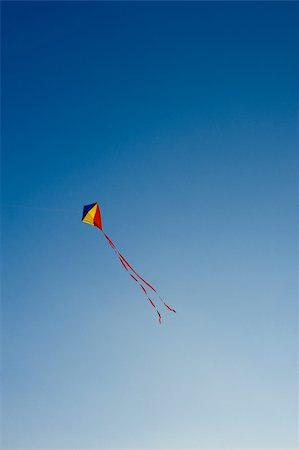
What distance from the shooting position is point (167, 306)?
13531 mm

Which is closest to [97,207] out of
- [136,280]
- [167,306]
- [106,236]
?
[106,236]

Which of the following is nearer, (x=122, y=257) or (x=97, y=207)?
(x=122, y=257)

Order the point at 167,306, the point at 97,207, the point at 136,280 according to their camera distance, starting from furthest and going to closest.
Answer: the point at 97,207, the point at 136,280, the point at 167,306

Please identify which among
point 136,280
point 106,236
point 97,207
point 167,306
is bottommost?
point 167,306

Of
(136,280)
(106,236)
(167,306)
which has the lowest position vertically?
(167,306)

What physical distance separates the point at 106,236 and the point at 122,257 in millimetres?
1042

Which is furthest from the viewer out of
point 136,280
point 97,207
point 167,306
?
point 97,207

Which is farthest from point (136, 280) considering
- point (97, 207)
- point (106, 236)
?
point (97, 207)

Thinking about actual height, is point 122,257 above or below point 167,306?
above

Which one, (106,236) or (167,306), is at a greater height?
(106,236)

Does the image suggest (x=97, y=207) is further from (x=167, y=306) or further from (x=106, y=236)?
(x=167, y=306)

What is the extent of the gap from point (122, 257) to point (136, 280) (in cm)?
106

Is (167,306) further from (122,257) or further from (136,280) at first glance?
(122,257)

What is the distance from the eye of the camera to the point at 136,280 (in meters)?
14.6
